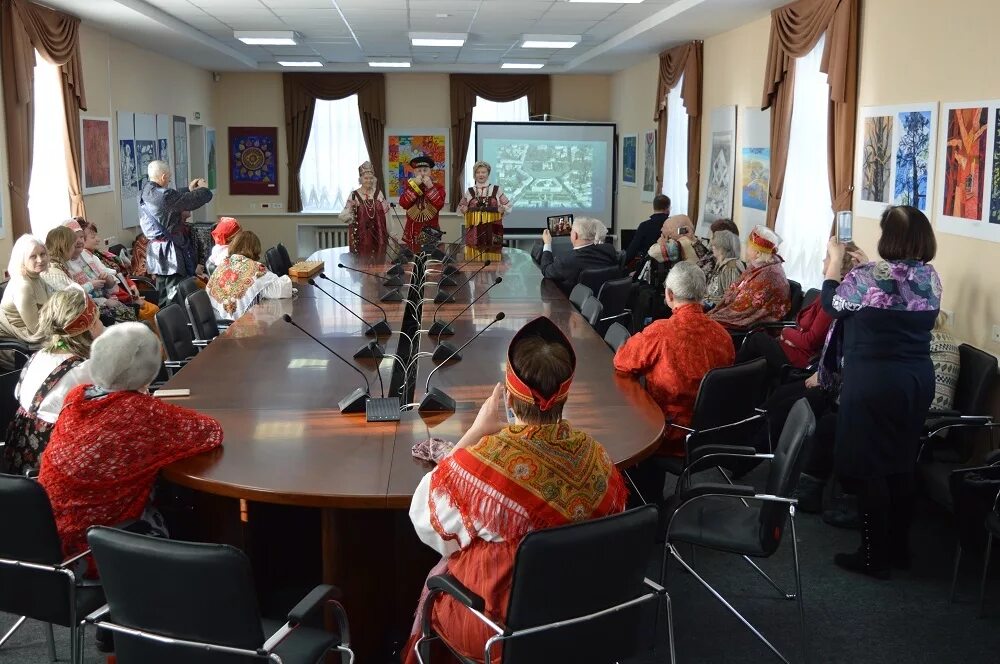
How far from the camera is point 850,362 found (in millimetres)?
3920

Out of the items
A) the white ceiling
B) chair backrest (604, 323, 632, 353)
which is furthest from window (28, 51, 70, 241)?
chair backrest (604, 323, 632, 353)

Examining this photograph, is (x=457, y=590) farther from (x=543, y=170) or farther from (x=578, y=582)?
(x=543, y=170)

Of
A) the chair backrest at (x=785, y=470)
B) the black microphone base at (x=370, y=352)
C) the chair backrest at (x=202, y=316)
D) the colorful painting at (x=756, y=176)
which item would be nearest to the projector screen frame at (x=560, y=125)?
the colorful painting at (x=756, y=176)

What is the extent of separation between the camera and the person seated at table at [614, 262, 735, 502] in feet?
13.1

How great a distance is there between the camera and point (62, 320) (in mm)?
3592

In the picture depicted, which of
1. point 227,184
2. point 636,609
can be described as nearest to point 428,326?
point 636,609

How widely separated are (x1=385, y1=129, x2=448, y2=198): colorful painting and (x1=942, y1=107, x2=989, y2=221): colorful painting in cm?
979

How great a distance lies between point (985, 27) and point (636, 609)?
383 cm

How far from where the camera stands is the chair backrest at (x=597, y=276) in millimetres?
7188

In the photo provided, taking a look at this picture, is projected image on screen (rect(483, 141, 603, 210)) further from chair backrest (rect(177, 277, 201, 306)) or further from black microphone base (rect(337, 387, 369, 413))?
black microphone base (rect(337, 387, 369, 413))

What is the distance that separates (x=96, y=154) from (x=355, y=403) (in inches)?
251

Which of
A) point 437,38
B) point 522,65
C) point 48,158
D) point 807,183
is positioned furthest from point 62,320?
point 522,65

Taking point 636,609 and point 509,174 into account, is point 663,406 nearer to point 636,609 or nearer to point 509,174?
point 636,609

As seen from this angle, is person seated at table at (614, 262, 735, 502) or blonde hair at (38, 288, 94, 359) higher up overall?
blonde hair at (38, 288, 94, 359)
